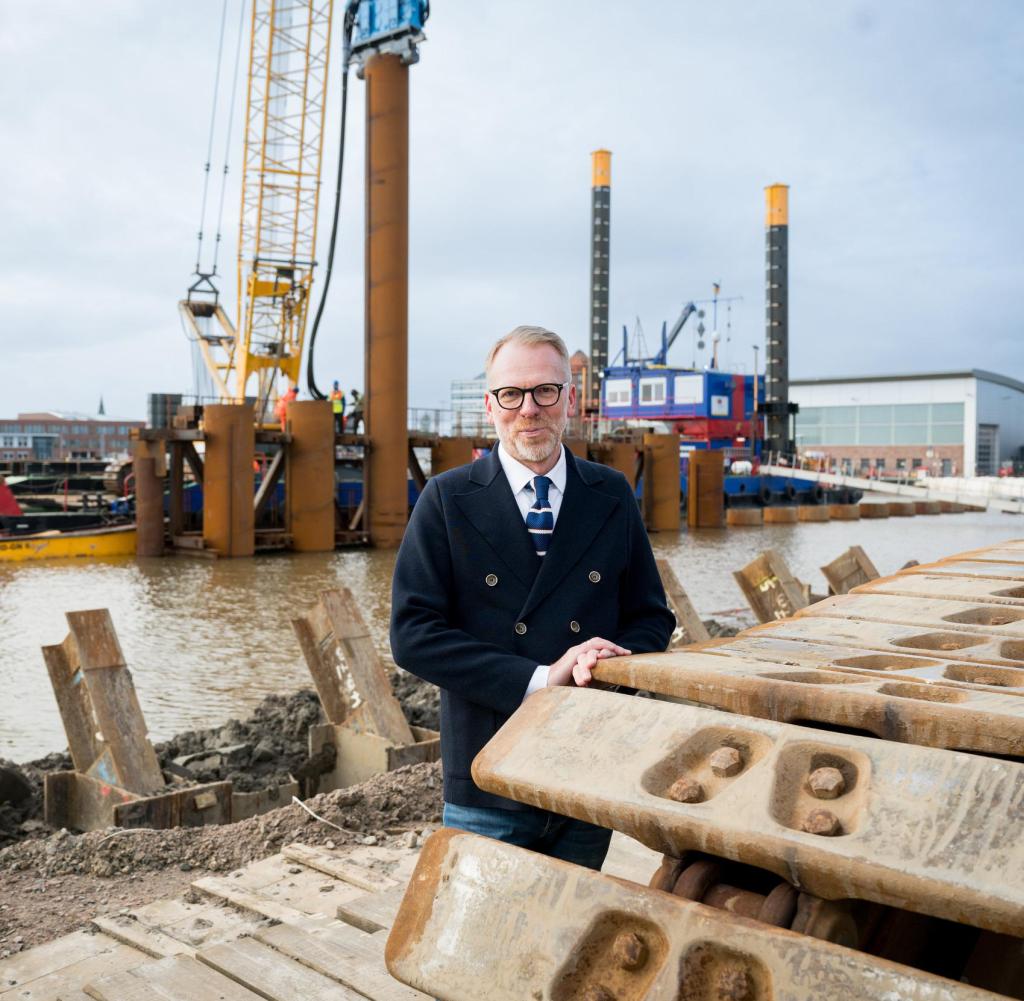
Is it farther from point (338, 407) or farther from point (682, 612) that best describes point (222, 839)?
point (338, 407)

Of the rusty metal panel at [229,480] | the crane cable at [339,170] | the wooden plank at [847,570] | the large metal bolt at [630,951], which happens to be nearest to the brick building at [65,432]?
the crane cable at [339,170]

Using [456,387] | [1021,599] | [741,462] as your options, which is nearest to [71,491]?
[741,462]

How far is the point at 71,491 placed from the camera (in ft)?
118

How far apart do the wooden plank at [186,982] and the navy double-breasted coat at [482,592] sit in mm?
918

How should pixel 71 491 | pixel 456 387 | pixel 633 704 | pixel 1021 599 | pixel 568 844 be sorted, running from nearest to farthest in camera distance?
pixel 633 704 → pixel 568 844 → pixel 1021 599 → pixel 71 491 → pixel 456 387

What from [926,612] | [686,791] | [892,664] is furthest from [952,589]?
[686,791]

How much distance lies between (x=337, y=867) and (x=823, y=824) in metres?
2.68

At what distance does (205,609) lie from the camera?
50.4 ft

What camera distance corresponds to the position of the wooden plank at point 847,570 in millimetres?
9836

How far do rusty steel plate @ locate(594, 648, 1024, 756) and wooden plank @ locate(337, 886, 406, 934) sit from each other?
1.45m

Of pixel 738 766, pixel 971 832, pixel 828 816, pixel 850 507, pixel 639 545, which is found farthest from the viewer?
pixel 850 507

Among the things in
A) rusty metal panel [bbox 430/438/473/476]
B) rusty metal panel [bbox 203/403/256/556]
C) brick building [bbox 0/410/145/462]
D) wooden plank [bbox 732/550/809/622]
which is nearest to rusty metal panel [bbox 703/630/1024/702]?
wooden plank [bbox 732/550/809/622]

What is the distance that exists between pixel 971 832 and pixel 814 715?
422 mm

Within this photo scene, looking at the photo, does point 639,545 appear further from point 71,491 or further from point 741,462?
point 741,462
